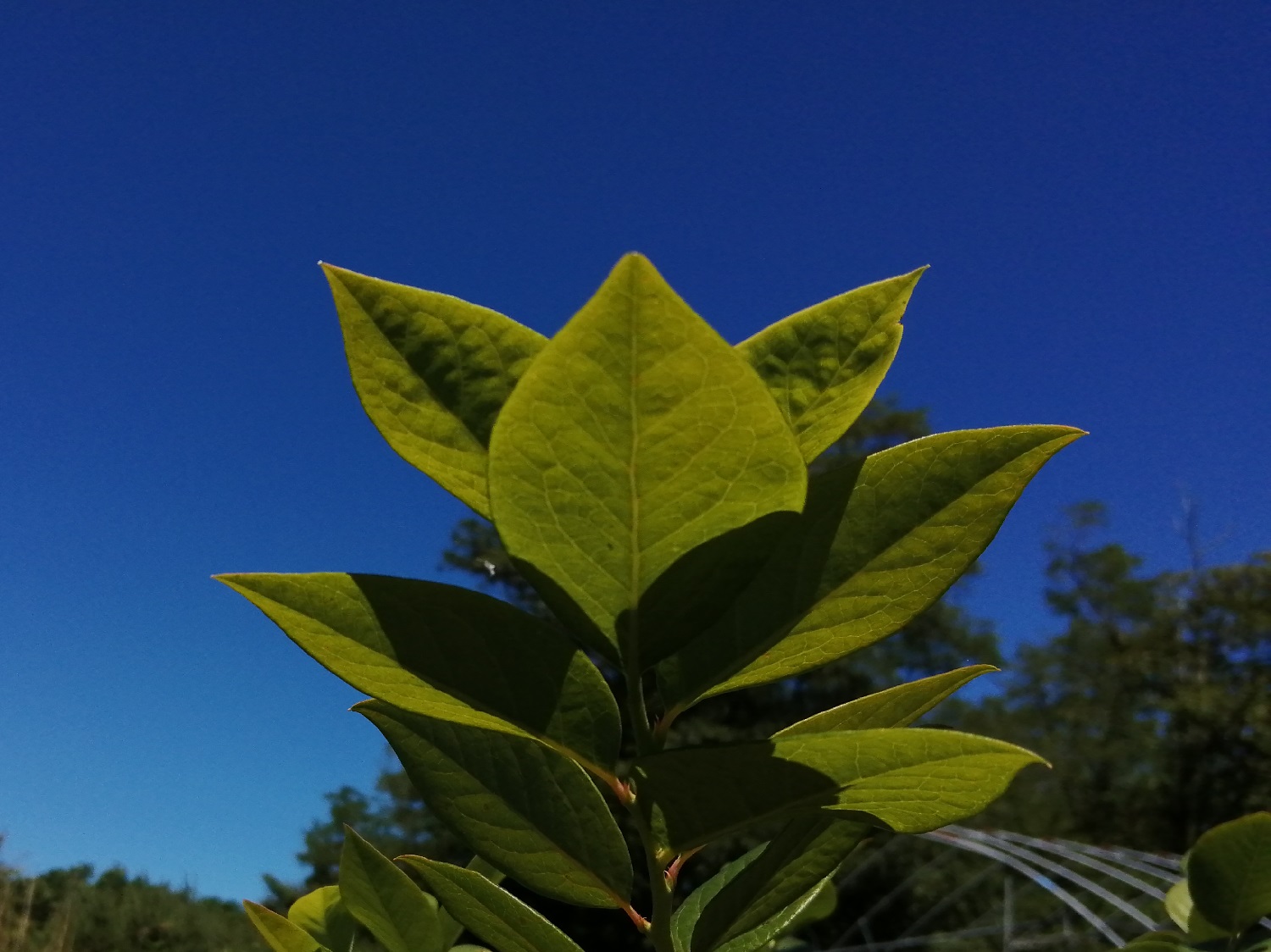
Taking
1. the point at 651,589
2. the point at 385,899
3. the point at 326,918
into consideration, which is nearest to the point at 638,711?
the point at 651,589

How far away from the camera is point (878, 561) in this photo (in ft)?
2.16

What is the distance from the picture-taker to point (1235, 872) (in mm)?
1197

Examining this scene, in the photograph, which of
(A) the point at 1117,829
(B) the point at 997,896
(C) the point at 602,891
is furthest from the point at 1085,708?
(C) the point at 602,891

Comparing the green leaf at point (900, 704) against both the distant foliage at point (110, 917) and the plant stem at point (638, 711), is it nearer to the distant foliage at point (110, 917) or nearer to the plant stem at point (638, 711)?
the plant stem at point (638, 711)

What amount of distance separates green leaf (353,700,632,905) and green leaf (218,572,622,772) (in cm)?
11

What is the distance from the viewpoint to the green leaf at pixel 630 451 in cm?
49

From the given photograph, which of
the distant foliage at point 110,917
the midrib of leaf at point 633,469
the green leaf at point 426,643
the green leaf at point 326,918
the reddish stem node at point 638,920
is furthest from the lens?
the distant foliage at point 110,917

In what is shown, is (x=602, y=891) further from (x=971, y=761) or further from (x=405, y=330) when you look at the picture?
(x=405, y=330)

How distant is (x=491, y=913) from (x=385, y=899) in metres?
0.23

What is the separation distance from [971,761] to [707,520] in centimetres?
22

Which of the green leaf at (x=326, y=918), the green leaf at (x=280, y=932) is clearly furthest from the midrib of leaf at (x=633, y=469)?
the green leaf at (x=326, y=918)

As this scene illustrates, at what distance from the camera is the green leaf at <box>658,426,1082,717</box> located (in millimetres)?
635

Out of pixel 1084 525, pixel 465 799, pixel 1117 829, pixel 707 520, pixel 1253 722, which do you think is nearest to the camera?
pixel 707 520

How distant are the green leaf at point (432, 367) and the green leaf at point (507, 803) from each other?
0.21 m
